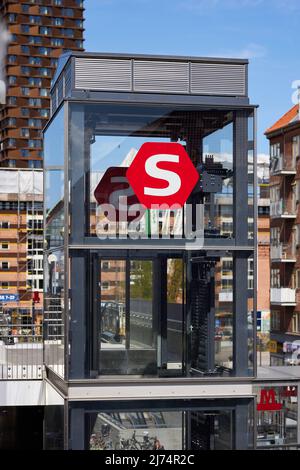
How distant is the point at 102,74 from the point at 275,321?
46814 mm

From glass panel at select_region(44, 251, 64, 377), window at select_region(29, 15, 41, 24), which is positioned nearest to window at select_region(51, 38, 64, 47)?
window at select_region(29, 15, 41, 24)

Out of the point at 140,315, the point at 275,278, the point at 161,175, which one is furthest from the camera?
the point at 275,278

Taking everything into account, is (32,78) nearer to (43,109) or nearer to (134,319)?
(43,109)

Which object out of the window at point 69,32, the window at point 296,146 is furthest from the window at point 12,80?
the window at point 296,146

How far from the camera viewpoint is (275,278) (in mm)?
63969

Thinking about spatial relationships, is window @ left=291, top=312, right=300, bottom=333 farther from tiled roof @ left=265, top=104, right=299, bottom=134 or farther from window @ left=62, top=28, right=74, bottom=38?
window @ left=62, top=28, right=74, bottom=38

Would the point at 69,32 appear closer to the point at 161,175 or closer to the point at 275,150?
the point at 275,150

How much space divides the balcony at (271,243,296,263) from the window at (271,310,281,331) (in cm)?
341

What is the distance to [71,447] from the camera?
18734 mm

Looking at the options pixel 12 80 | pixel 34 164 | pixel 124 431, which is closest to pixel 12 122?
pixel 12 80

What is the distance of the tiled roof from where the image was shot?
2505 inches

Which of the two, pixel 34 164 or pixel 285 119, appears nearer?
pixel 285 119

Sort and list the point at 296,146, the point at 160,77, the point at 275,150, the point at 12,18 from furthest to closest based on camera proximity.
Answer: the point at 12,18 < the point at 275,150 < the point at 296,146 < the point at 160,77

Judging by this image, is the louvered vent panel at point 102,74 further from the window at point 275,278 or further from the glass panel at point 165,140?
the window at point 275,278
